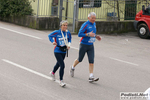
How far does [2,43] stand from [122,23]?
318 inches

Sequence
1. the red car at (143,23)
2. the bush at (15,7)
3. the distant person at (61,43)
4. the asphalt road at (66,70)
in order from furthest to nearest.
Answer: the bush at (15,7) → the red car at (143,23) → the distant person at (61,43) → the asphalt road at (66,70)

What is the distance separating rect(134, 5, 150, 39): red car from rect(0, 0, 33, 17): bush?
234 inches

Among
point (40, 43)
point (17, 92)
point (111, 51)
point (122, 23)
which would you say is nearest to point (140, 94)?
point (17, 92)

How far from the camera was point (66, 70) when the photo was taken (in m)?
8.41

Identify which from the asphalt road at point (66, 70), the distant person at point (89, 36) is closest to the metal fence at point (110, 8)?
the asphalt road at point (66, 70)

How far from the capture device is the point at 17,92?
627 centimetres

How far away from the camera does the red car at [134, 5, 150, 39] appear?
15122mm

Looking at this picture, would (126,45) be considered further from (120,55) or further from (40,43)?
(40,43)

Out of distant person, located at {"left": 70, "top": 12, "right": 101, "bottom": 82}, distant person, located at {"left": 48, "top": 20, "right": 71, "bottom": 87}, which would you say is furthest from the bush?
distant person, located at {"left": 48, "top": 20, "right": 71, "bottom": 87}

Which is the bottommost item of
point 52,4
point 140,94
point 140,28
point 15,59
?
point 140,94

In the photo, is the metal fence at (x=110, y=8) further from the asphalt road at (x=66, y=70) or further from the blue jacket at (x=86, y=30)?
the blue jacket at (x=86, y=30)

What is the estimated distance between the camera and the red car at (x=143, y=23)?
1512cm

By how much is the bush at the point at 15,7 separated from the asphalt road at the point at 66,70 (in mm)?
2927

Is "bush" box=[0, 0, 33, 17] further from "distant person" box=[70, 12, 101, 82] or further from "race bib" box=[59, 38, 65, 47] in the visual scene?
"race bib" box=[59, 38, 65, 47]
